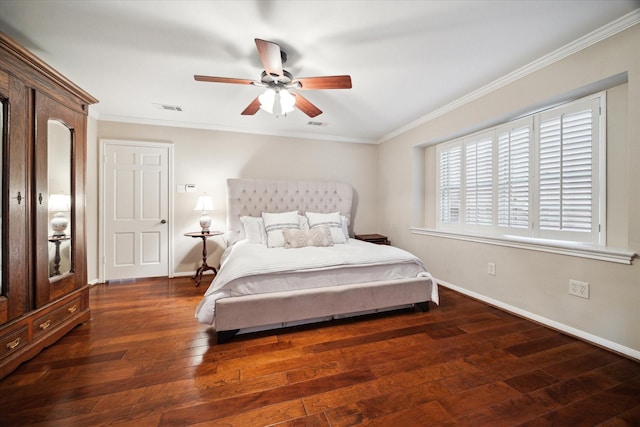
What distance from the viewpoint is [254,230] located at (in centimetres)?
356

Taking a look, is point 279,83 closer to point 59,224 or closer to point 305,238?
point 305,238

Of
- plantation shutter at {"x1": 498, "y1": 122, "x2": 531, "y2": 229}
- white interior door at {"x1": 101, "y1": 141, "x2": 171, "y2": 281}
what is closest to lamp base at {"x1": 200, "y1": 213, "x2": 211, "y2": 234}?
white interior door at {"x1": 101, "y1": 141, "x2": 171, "y2": 281}

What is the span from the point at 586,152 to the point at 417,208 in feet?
6.62

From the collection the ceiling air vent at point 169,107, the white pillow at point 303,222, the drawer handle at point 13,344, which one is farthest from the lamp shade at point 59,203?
the white pillow at point 303,222

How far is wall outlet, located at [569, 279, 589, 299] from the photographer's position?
2.04 meters

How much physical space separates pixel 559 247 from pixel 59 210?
171 inches

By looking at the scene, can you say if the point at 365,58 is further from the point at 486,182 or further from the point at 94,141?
the point at 94,141

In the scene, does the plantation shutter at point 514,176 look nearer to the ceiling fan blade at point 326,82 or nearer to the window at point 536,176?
the window at point 536,176

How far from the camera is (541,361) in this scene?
1771 mm

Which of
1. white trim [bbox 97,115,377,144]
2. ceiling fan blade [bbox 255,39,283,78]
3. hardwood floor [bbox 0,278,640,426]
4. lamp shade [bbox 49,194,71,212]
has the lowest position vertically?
hardwood floor [bbox 0,278,640,426]

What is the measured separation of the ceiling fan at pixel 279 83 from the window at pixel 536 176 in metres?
2.04

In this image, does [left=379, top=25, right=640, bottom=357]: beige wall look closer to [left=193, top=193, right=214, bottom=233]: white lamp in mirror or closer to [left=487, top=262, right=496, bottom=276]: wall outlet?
[left=487, top=262, right=496, bottom=276]: wall outlet

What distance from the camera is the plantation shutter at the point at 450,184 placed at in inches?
136

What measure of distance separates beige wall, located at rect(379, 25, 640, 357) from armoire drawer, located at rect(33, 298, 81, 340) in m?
4.12
